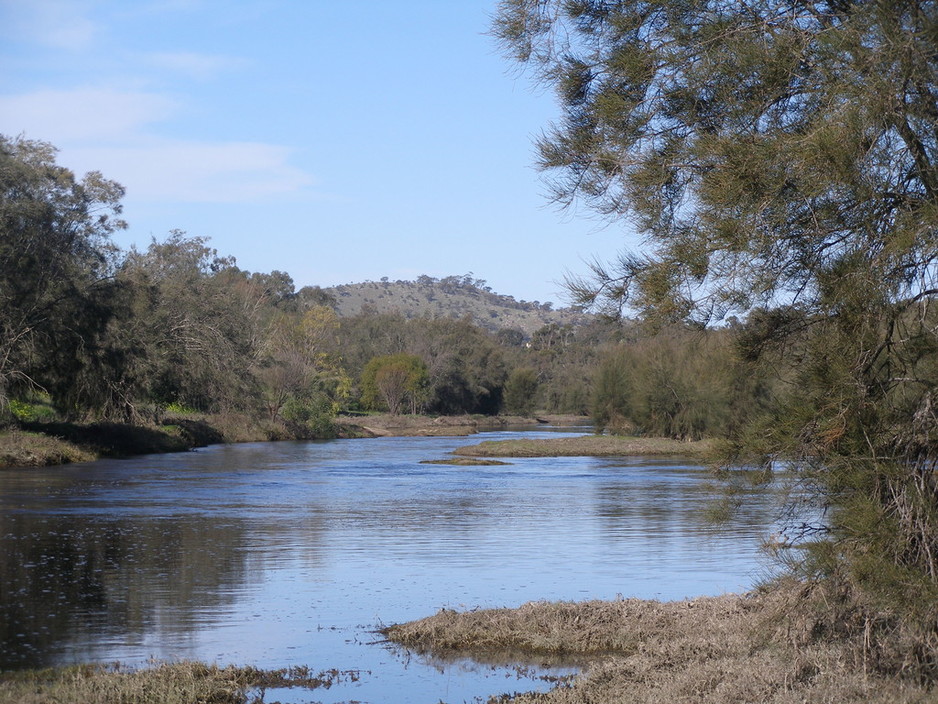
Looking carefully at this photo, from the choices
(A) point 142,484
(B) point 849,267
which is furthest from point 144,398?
(B) point 849,267

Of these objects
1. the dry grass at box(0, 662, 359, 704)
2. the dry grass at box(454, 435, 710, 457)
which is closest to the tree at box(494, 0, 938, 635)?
the dry grass at box(0, 662, 359, 704)

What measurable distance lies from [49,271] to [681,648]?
37237 millimetres

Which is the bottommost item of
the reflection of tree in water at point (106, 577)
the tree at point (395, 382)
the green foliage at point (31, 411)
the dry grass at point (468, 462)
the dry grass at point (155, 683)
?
the dry grass at point (468, 462)

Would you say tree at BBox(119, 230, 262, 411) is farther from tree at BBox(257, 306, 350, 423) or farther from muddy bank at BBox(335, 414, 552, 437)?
muddy bank at BBox(335, 414, 552, 437)

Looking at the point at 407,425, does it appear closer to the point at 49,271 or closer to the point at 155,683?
the point at 49,271

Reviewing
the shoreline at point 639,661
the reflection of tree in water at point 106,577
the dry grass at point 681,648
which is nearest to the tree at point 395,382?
the reflection of tree in water at point 106,577

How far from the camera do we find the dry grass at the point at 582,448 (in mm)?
55562

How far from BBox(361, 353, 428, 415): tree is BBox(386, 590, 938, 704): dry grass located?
9018 centimetres

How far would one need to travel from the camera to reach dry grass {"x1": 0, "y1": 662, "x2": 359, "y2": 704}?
28.0 feet

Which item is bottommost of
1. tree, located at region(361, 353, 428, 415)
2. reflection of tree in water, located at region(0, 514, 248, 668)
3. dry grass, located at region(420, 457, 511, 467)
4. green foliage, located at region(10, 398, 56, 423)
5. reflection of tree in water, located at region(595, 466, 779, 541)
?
dry grass, located at region(420, 457, 511, 467)

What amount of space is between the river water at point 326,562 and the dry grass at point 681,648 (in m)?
0.66

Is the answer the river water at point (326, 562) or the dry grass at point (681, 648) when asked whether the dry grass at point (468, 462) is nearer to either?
the river water at point (326, 562)

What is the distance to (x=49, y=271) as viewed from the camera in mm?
41594

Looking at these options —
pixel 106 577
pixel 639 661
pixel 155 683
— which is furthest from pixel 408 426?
pixel 155 683
